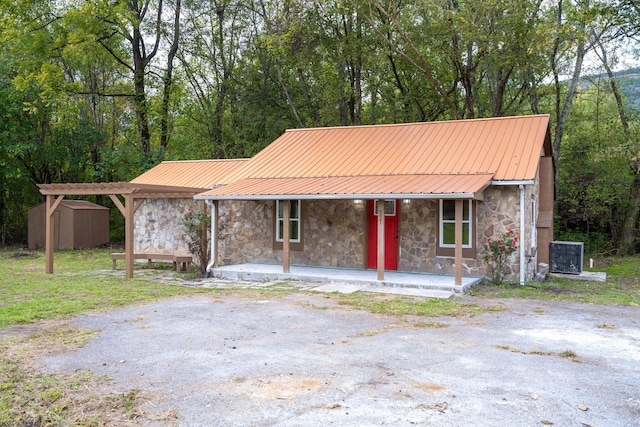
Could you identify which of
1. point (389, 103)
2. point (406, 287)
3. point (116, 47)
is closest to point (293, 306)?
point (406, 287)

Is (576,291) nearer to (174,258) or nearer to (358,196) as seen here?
(358,196)

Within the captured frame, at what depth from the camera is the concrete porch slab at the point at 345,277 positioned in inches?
415

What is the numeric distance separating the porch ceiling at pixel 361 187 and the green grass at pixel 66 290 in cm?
271

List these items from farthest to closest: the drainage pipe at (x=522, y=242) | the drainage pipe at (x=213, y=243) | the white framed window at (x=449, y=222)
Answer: the drainage pipe at (x=213, y=243), the white framed window at (x=449, y=222), the drainage pipe at (x=522, y=242)

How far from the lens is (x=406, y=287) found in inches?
418

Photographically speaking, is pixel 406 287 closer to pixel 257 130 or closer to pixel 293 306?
pixel 293 306

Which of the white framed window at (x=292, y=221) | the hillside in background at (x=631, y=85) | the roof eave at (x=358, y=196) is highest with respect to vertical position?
the hillside in background at (x=631, y=85)

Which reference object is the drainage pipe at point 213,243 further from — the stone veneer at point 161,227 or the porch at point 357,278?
the stone veneer at point 161,227

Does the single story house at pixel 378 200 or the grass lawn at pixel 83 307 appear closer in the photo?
the grass lawn at pixel 83 307

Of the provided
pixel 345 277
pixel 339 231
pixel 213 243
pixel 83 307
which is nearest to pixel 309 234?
pixel 339 231

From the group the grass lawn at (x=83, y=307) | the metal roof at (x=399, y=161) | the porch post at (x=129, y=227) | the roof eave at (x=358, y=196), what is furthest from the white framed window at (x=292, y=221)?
the porch post at (x=129, y=227)

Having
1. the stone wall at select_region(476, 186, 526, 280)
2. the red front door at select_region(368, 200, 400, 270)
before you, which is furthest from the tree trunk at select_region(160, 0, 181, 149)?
the stone wall at select_region(476, 186, 526, 280)

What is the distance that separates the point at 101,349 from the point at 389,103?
18.6 meters

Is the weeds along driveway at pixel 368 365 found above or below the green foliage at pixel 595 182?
below
